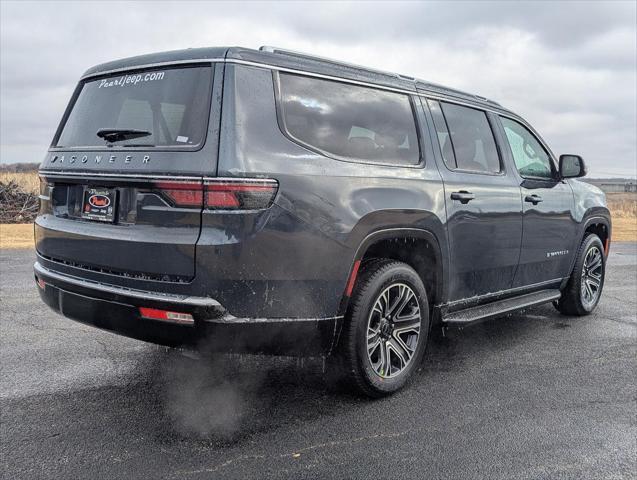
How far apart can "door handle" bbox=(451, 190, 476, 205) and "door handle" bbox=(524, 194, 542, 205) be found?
0.93 metres

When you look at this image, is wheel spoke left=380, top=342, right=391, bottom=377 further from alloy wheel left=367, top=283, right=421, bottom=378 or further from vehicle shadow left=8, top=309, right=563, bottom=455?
vehicle shadow left=8, top=309, right=563, bottom=455

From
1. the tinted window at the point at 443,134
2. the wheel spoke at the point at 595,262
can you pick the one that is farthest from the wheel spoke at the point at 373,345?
the wheel spoke at the point at 595,262

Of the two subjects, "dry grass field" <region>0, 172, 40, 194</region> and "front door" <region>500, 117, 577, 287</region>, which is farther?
"dry grass field" <region>0, 172, 40, 194</region>

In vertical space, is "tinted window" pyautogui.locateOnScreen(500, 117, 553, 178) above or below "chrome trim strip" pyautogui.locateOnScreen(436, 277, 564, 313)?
above

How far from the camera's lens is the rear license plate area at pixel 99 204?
128 inches

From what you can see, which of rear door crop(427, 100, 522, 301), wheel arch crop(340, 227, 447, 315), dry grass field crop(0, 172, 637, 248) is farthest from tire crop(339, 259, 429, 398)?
dry grass field crop(0, 172, 637, 248)

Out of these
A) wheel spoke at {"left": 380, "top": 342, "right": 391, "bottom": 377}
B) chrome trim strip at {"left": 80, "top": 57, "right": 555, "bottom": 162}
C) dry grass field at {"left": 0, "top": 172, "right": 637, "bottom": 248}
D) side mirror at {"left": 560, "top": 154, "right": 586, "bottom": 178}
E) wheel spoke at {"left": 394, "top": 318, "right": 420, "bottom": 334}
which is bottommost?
dry grass field at {"left": 0, "top": 172, "right": 637, "bottom": 248}

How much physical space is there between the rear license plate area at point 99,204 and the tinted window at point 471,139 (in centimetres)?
239

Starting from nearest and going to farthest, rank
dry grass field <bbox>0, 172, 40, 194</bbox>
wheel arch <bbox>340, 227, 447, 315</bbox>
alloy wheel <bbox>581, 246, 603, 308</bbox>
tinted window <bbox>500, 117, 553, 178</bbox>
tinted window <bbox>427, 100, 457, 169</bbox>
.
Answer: wheel arch <bbox>340, 227, 447, 315</bbox>, tinted window <bbox>427, 100, 457, 169</bbox>, tinted window <bbox>500, 117, 553, 178</bbox>, alloy wheel <bbox>581, 246, 603, 308</bbox>, dry grass field <bbox>0, 172, 40, 194</bbox>

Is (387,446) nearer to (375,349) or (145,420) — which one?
(375,349)

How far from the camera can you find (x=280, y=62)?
3348 mm

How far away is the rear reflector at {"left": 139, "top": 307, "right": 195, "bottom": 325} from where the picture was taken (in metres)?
3.00

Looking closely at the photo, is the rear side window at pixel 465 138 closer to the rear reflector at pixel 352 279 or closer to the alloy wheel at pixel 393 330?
the alloy wheel at pixel 393 330

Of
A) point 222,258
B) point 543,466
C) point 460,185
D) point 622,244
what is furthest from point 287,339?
point 622,244
